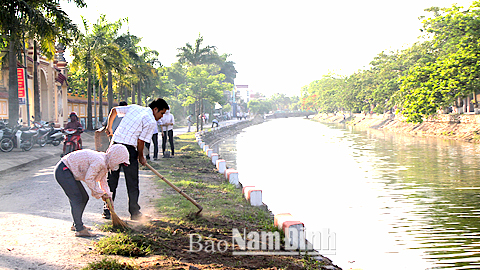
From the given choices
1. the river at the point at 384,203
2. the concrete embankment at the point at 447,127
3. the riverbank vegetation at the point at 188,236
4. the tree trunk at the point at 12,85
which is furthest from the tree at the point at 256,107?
the riverbank vegetation at the point at 188,236

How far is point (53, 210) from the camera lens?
6953 millimetres

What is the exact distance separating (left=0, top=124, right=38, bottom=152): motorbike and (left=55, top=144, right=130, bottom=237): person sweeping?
12.4 metres

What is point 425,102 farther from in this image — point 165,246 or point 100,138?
point 165,246

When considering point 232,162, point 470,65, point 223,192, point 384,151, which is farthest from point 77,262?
point 470,65

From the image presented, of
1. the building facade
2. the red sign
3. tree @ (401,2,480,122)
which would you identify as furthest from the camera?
tree @ (401,2,480,122)

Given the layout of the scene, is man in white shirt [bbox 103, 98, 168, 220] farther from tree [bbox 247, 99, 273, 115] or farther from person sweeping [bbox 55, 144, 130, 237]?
A: tree [bbox 247, 99, 273, 115]

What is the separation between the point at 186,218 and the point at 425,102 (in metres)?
27.3

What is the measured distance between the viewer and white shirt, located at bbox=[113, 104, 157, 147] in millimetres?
6227

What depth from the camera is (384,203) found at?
10680 mm

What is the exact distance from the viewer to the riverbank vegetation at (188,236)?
4.90m

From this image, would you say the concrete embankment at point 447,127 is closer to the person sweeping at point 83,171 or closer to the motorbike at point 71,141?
the motorbike at point 71,141

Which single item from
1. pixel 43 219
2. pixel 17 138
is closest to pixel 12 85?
pixel 17 138

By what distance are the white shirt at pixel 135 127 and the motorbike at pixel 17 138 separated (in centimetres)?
1171

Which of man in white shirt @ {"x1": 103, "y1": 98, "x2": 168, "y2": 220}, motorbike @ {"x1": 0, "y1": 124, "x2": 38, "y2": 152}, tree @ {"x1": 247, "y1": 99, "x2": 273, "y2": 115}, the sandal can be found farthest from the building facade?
tree @ {"x1": 247, "y1": 99, "x2": 273, "y2": 115}
